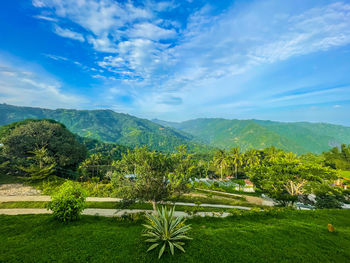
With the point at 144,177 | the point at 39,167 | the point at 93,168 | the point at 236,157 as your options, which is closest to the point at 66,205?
the point at 144,177

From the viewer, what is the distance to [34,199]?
1891cm

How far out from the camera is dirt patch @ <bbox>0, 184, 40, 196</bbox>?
20.1 meters

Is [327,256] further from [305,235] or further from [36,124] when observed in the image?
[36,124]

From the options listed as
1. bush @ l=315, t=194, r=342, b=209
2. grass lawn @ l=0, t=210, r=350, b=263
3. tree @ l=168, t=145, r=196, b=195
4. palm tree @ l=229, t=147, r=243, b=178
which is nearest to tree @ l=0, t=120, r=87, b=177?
grass lawn @ l=0, t=210, r=350, b=263

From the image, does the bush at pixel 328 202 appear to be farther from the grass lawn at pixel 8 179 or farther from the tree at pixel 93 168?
the grass lawn at pixel 8 179

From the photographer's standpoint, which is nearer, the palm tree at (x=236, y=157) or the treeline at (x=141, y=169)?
the treeline at (x=141, y=169)

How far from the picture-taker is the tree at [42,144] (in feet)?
93.6

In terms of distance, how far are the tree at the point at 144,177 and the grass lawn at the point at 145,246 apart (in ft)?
8.30

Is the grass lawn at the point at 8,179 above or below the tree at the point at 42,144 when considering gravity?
below

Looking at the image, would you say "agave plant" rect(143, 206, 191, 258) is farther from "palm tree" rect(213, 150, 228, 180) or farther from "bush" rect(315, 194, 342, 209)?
"palm tree" rect(213, 150, 228, 180)

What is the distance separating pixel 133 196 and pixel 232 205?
16.8 metres

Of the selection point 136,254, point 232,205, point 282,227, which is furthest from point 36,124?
point 282,227

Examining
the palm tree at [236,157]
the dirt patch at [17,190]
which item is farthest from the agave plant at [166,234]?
the palm tree at [236,157]

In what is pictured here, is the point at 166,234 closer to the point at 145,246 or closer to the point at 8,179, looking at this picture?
the point at 145,246
